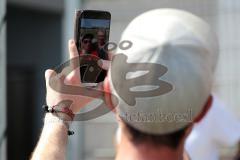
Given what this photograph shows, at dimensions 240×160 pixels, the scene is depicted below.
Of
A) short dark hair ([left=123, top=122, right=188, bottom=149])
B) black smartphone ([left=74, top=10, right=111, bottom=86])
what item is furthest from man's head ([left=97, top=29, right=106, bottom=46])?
short dark hair ([left=123, top=122, right=188, bottom=149])

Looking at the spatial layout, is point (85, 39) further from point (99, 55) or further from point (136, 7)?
point (136, 7)

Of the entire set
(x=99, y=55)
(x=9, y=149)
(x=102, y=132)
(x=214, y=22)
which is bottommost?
(x=9, y=149)

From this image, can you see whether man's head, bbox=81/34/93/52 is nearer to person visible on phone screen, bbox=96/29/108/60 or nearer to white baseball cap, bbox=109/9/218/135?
person visible on phone screen, bbox=96/29/108/60

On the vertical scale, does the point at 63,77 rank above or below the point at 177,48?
below

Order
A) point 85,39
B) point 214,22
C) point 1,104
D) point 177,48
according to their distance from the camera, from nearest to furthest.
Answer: point 177,48, point 85,39, point 1,104, point 214,22

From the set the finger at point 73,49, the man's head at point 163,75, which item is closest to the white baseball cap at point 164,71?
the man's head at point 163,75

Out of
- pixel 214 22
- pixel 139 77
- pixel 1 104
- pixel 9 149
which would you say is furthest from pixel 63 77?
pixel 9 149

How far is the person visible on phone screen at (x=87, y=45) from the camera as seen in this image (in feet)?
6.97

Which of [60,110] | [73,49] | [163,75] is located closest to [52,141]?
[60,110]

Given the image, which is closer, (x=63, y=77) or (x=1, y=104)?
(x=63, y=77)

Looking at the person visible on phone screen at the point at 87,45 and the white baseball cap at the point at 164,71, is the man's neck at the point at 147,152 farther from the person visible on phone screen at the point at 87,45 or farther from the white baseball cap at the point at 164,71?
the person visible on phone screen at the point at 87,45

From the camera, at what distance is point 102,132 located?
667 cm

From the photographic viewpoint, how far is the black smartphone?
2.12 m

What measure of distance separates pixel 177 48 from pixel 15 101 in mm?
7849
